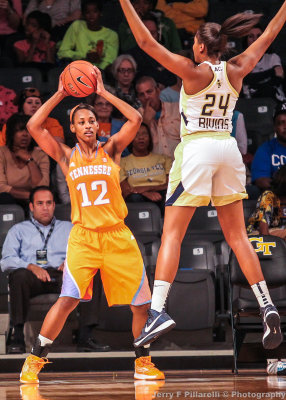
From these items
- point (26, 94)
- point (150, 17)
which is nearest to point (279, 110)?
point (150, 17)

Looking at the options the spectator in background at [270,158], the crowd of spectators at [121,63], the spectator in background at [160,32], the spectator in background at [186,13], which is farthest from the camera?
the spectator in background at [186,13]

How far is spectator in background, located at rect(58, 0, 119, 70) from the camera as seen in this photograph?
1033 cm

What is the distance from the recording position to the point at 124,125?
6.21m

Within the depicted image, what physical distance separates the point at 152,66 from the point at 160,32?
531mm

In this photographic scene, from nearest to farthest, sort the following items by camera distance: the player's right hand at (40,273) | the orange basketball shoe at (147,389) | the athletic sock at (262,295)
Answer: the orange basketball shoe at (147,389) → the athletic sock at (262,295) → the player's right hand at (40,273)

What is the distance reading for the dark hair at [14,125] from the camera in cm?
873

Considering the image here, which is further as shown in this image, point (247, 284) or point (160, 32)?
point (160, 32)

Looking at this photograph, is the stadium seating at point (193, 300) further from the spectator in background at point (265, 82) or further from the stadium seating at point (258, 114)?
the spectator in background at point (265, 82)

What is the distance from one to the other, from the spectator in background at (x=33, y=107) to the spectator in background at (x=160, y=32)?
180 centimetres

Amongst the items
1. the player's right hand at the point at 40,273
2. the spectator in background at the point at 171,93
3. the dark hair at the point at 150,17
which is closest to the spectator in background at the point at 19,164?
the player's right hand at the point at 40,273

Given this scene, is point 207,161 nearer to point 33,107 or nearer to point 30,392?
point 30,392

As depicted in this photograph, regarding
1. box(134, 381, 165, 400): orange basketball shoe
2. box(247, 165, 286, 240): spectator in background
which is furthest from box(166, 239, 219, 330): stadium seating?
box(134, 381, 165, 400): orange basketball shoe

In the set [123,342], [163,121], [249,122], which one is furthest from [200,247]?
[249,122]

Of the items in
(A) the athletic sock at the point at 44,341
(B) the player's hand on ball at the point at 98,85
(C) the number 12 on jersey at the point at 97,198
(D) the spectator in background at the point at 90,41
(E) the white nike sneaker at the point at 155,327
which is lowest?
(A) the athletic sock at the point at 44,341
